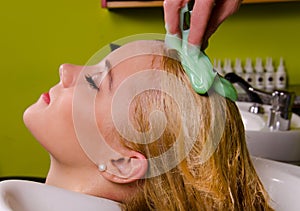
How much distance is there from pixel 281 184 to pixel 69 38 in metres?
1.82

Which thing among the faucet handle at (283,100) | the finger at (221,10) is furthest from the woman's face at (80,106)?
the faucet handle at (283,100)

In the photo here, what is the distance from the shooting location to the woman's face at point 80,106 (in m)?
1.07

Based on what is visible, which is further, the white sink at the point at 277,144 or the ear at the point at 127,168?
the white sink at the point at 277,144

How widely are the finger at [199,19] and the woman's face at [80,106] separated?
96mm

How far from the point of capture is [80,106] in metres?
1.08

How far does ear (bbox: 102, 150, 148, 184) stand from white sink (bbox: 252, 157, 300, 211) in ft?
1.19

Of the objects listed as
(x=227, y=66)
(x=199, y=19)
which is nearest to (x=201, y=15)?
(x=199, y=19)

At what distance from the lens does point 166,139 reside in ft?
3.41

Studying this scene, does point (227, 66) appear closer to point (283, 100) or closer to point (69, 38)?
point (69, 38)

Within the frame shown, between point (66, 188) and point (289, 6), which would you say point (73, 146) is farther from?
point (289, 6)

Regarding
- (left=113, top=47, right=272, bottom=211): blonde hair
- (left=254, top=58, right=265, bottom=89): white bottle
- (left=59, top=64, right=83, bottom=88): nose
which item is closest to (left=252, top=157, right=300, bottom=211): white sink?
(left=113, top=47, right=272, bottom=211): blonde hair

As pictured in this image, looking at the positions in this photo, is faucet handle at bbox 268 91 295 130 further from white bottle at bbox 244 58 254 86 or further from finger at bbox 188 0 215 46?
white bottle at bbox 244 58 254 86

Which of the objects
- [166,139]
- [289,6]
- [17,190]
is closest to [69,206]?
[17,190]

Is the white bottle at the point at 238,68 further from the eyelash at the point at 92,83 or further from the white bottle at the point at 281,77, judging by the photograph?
the eyelash at the point at 92,83
